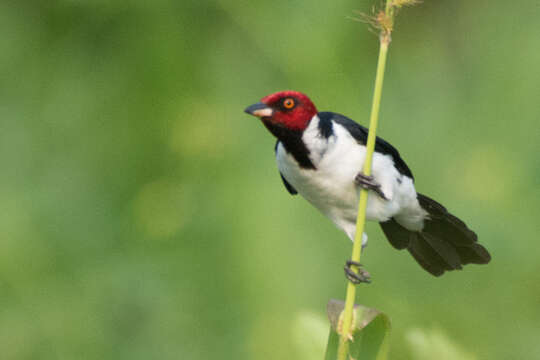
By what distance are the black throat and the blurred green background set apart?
1609 millimetres

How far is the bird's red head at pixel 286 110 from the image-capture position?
6.12 feet

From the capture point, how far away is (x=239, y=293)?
3908 millimetres

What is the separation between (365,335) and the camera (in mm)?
1600

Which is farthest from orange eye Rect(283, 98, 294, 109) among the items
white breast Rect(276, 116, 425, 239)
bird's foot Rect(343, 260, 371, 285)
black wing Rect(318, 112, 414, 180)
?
bird's foot Rect(343, 260, 371, 285)

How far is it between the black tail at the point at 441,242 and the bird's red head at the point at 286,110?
0.97 meters

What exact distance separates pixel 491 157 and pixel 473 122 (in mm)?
254

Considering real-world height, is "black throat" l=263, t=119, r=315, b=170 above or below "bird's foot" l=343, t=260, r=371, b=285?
above

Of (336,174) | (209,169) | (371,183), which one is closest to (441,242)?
(371,183)

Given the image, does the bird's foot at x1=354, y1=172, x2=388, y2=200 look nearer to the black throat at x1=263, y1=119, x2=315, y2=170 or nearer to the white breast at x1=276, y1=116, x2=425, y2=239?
the white breast at x1=276, y1=116, x2=425, y2=239

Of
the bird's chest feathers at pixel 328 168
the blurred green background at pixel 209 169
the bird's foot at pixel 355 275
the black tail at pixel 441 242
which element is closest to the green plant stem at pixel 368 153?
the bird's foot at pixel 355 275

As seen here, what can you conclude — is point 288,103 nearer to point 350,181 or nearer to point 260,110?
point 260,110

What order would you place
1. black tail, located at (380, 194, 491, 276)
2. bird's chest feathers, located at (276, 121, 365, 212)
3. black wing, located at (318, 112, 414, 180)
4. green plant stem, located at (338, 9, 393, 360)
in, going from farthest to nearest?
black tail, located at (380, 194, 491, 276)
black wing, located at (318, 112, 414, 180)
bird's chest feathers, located at (276, 121, 365, 212)
green plant stem, located at (338, 9, 393, 360)

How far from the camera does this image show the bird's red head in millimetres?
1865

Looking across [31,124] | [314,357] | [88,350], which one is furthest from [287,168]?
[31,124]
